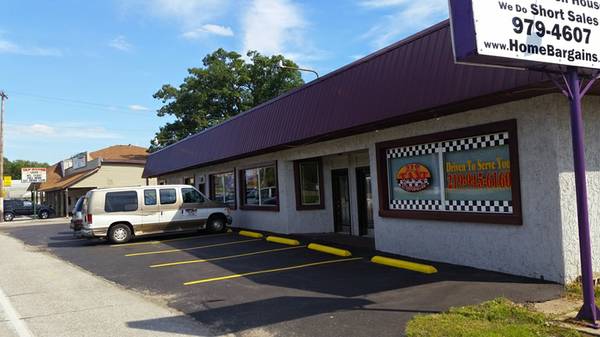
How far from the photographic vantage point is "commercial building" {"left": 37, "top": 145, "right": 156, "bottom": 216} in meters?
46.0

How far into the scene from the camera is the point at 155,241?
1750 cm

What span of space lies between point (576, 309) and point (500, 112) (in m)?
3.56

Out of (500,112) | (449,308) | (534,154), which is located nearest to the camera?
(449,308)

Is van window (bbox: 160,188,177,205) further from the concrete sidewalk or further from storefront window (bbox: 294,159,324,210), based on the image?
the concrete sidewalk

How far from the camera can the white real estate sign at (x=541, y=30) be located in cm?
562

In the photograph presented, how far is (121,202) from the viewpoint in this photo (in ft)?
56.1

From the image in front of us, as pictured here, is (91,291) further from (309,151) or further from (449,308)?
(309,151)

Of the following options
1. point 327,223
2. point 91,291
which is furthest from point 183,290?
point 327,223

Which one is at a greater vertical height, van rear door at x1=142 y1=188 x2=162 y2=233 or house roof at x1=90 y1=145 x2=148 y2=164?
house roof at x1=90 y1=145 x2=148 y2=164

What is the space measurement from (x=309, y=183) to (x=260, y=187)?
2.67 meters

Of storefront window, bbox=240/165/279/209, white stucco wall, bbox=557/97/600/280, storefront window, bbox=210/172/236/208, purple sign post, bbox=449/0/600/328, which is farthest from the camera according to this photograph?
storefront window, bbox=210/172/236/208

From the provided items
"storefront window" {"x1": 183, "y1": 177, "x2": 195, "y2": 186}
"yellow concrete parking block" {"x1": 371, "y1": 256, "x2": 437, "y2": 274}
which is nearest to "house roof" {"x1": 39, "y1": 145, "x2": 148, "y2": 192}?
"storefront window" {"x1": 183, "y1": 177, "x2": 195, "y2": 186}

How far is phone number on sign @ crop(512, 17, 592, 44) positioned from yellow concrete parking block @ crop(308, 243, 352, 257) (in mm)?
6904

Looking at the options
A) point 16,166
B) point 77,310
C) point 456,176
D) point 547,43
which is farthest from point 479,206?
point 16,166
